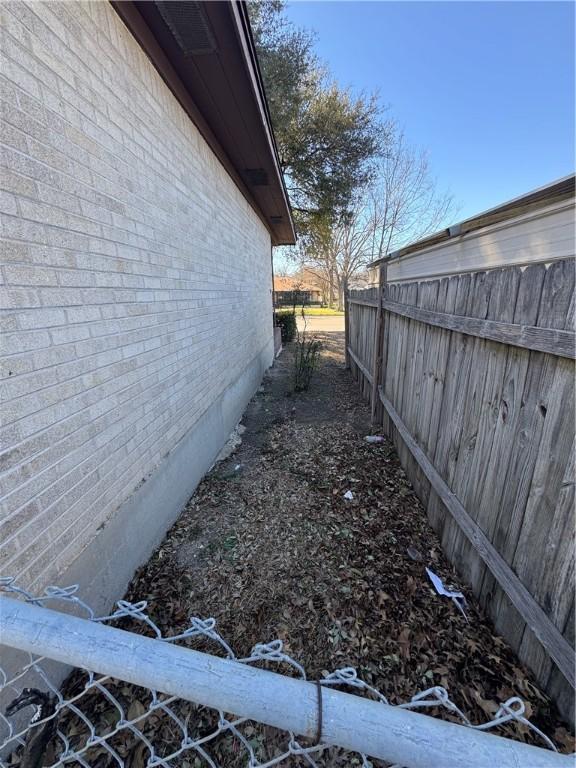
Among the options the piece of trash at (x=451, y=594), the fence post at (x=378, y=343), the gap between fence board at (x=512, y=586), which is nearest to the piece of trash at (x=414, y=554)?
the piece of trash at (x=451, y=594)

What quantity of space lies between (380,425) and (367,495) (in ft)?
5.56

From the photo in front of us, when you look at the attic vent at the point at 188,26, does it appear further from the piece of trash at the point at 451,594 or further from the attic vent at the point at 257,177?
the piece of trash at the point at 451,594

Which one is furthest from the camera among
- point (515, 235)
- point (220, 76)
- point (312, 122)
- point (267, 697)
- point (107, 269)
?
point (312, 122)

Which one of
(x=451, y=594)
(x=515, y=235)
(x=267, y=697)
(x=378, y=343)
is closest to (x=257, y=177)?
(x=378, y=343)

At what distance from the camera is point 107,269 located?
2037mm

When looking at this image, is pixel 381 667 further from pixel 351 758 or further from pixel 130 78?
pixel 130 78

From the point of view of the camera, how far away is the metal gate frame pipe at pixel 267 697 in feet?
1.78

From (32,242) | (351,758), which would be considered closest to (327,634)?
(351,758)

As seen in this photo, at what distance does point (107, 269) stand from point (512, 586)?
2.80 m

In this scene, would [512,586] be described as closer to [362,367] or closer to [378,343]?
[378,343]

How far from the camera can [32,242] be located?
1.49m

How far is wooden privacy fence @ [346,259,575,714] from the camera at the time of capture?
4.69ft

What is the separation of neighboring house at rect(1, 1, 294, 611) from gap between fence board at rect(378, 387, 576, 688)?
218cm

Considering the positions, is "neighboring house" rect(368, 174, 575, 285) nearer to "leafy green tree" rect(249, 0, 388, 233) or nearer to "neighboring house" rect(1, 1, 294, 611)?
"neighboring house" rect(1, 1, 294, 611)
